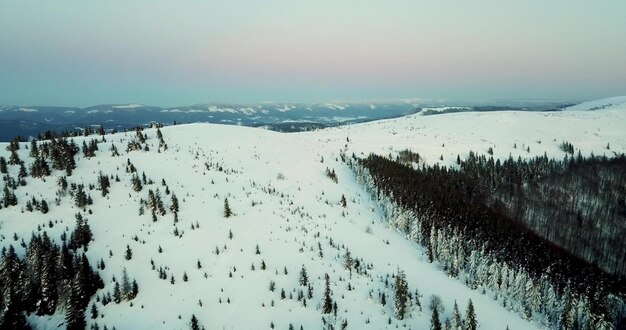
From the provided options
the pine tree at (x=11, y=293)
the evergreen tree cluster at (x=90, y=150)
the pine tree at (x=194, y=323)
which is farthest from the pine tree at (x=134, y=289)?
the evergreen tree cluster at (x=90, y=150)

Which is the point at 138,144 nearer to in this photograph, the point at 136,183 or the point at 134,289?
the point at 136,183

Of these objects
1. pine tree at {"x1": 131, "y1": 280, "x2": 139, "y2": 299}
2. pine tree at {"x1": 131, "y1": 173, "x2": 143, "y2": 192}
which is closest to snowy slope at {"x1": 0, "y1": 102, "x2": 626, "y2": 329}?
pine tree at {"x1": 131, "y1": 280, "x2": 139, "y2": 299}

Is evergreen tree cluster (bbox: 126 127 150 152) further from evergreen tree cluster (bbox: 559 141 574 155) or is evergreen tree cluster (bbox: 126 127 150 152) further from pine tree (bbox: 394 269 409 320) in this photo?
evergreen tree cluster (bbox: 559 141 574 155)

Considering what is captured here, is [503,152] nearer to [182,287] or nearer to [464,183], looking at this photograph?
[464,183]

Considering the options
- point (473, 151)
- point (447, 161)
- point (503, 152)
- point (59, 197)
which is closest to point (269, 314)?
point (59, 197)

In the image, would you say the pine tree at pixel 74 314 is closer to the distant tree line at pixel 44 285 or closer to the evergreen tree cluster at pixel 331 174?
the distant tree line at pixel 44 285

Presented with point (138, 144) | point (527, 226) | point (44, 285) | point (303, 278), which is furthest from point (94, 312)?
point (527, 226)
